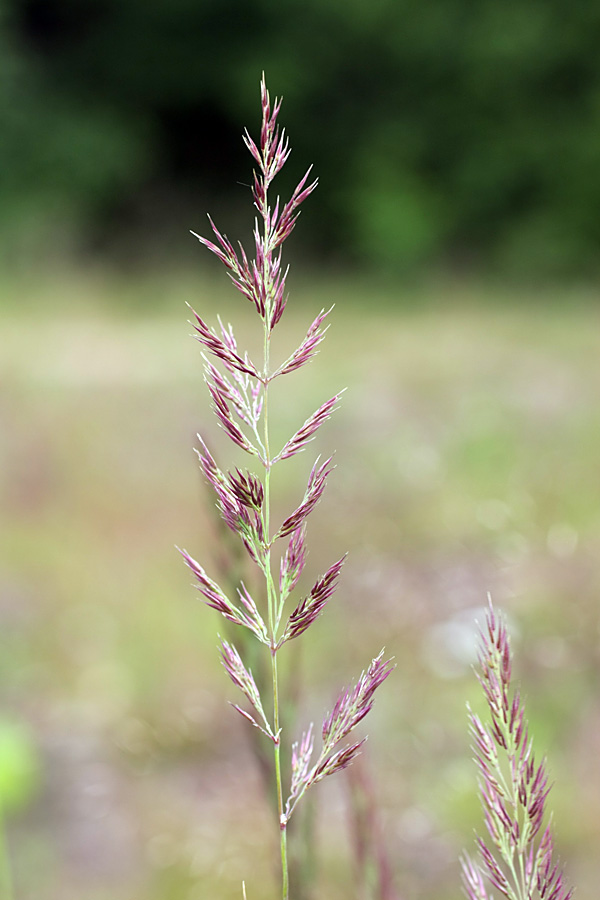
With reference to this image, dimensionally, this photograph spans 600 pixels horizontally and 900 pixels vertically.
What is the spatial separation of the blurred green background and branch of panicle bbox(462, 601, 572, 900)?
0.21 m

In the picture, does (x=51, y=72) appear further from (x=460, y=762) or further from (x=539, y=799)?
(x=539, y=799)

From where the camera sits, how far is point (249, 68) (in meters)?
13.9

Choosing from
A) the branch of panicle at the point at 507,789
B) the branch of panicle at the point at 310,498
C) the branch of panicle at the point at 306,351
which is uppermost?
the branch of panicle at the point at 306,351

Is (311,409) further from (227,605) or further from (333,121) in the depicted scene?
(333,121)

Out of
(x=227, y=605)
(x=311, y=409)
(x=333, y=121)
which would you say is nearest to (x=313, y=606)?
(x=227, y=605)

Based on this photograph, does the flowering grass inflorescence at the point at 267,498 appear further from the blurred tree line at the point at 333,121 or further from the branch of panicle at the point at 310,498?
the blurred tree line at the point at 333,121

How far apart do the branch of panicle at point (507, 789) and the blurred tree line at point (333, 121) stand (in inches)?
478

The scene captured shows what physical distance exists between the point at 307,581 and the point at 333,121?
1175 cm

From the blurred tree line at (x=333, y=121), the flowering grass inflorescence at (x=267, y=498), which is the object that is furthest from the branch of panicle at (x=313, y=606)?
the blurred tree line at (x=333, y=121)

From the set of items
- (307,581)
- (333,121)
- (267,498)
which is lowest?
(267,498)

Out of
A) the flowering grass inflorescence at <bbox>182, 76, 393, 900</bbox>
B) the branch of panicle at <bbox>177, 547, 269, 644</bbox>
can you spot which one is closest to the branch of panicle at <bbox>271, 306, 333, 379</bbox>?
the flowering grass inflorescence at <bbox>182, 76, 393, 900</bbox>

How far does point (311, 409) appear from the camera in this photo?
5.41m

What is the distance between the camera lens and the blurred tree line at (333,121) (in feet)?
40.7

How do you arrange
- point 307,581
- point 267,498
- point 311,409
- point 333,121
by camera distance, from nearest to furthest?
1. point 267,498
2. point 307,581
3. point 311,409
4. point 333,121
